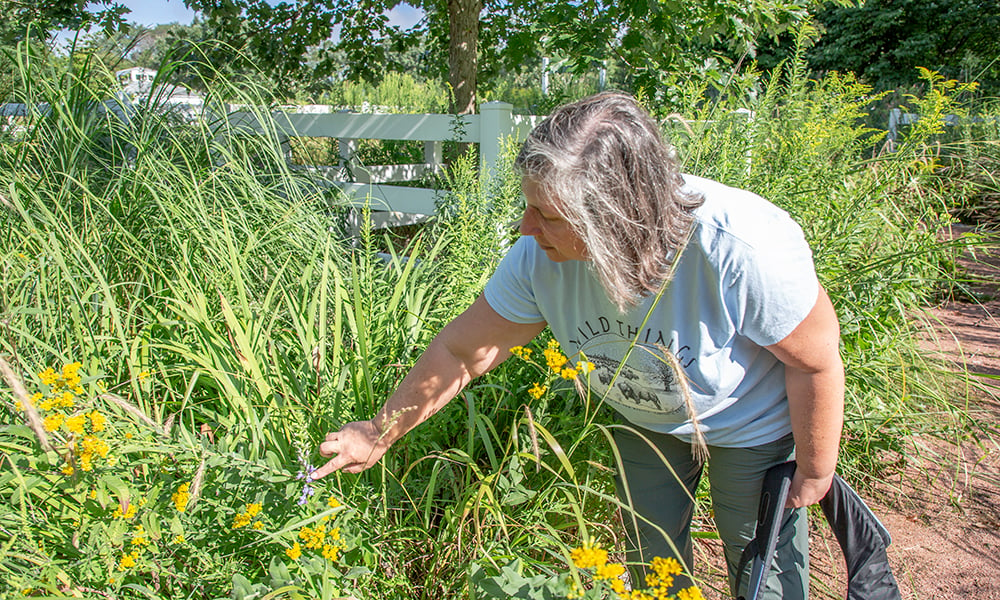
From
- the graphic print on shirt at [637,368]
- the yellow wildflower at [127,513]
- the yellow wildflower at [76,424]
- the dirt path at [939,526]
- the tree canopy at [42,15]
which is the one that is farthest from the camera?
the tree canopy at [42,15]

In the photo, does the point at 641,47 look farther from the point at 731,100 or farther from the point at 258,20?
the point at 258,20

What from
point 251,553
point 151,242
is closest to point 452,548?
point 251,553

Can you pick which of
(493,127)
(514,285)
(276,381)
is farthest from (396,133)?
(514,285)

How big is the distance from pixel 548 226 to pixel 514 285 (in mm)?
299

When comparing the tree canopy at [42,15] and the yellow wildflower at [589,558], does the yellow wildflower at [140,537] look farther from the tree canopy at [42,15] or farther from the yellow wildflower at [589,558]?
the tree canopy at [42,15]

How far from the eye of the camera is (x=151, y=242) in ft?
7.02

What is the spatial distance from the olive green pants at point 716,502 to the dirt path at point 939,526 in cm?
44

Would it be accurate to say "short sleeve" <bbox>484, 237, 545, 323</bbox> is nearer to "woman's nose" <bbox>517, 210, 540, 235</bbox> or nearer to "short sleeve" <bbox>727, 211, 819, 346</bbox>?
"woman's nose" <bbox>517, 210, 540, 235</bbox>

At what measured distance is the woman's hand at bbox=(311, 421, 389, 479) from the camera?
1522 millimetres

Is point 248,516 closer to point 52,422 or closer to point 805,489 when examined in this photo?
point 52,422

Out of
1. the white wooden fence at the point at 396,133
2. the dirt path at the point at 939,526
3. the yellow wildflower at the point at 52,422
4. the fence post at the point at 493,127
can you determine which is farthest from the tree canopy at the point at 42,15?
the dirt path at the point at 939,526

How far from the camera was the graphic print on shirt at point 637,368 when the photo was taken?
1483 mm

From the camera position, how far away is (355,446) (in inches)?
60.8

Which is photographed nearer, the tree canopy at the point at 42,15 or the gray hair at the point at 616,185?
the gray hair at the point at 616,185
